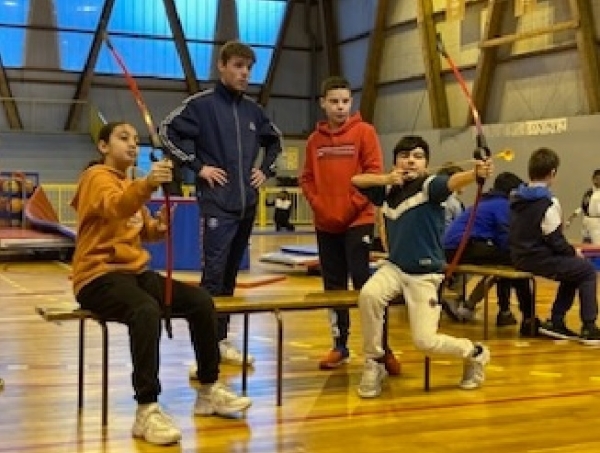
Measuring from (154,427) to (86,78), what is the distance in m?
17.8

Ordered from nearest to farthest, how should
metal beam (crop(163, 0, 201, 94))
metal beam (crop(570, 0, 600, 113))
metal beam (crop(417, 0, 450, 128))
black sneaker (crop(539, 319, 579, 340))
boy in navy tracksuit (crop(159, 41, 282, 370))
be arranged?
boy in navy tracksuit (crop(159, 41, 282, 370)), black sneaker (crop(539, 319, 579, 340)), metal beam (crop(570, 0, 600, 113)), metal beam (crop(417, 0, 450, 128)), metal beam (crop(163, 0, 201, 94))

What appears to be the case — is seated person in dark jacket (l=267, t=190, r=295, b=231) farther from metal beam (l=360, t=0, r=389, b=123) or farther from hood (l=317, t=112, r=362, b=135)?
hood (l=317, t=112, r=362, b=135)

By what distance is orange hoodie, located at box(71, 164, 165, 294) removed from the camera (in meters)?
3.53

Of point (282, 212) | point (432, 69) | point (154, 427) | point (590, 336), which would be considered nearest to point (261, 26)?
point (282, 212)

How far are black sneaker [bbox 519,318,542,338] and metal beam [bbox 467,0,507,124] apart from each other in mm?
10987

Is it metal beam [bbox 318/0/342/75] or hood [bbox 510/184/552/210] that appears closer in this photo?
hood [bbox 510/184/552/210]

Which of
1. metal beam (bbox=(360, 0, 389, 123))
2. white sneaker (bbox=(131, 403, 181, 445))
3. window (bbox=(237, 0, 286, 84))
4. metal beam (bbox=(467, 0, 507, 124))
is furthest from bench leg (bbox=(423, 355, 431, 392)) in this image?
window (bbox=(237, 0, 286, 84))

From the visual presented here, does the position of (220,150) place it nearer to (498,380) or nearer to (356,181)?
(356,181)

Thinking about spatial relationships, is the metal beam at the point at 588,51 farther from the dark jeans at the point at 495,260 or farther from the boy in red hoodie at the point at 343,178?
the boy in red hoodie at the point at 343,178

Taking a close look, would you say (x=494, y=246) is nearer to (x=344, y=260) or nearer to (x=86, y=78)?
(x=344, y=260)

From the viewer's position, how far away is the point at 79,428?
3.50 metres

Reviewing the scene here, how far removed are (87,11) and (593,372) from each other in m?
17.4

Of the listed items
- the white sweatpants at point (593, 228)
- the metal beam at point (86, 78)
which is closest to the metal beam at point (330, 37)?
the metal beam at point (86, 78)

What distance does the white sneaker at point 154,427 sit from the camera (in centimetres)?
326
